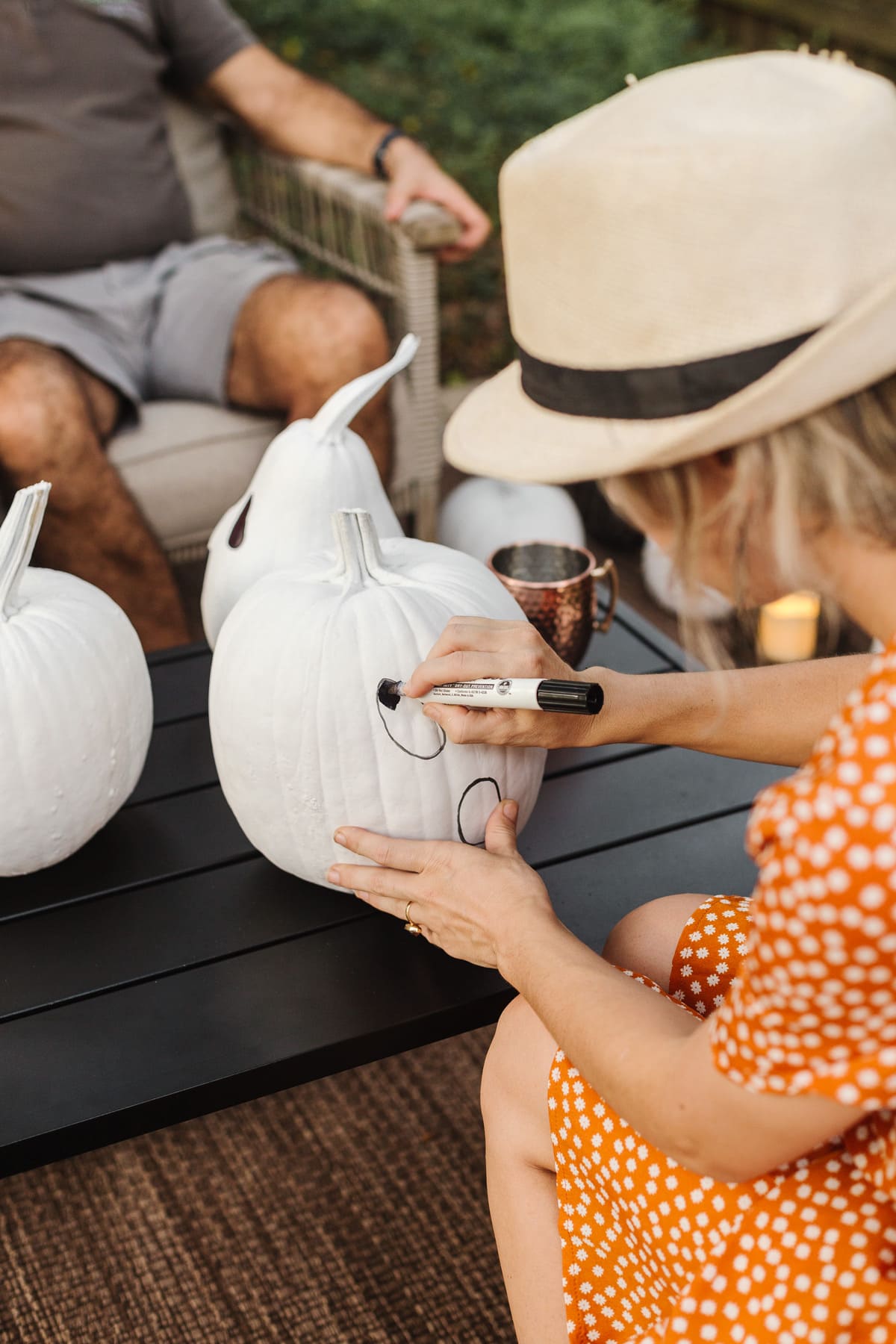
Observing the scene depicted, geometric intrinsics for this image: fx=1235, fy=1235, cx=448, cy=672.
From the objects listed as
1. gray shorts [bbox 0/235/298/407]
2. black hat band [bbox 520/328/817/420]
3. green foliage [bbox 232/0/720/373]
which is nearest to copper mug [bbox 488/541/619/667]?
black hat band [bbox 520/328/817/420]

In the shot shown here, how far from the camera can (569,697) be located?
906mm

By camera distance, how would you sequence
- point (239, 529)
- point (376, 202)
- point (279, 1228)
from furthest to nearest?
point (376, 202) < point (279, 1228) < point (239, 529)

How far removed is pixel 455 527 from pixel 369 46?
2465mm

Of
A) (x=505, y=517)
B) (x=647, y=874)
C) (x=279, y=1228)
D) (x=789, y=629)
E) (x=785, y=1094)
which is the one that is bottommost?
(x=279, y=1228)

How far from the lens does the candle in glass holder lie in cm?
225

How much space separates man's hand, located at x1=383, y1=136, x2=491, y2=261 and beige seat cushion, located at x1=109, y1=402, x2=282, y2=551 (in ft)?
1.60

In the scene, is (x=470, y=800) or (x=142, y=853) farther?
(x=142, y=853)

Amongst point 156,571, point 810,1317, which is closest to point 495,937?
point 810,1317

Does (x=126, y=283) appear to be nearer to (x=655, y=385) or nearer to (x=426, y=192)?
(x=426, y=192)

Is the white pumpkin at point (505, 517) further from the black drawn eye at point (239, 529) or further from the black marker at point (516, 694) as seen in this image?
the black marker at point (516, 694)

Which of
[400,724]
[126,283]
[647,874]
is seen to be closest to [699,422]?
[400,724]

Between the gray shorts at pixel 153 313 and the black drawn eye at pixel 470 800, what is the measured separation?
136 cm

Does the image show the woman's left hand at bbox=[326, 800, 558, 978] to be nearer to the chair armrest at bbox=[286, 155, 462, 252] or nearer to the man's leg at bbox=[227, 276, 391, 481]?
the man's leg at bbox=[227, 276, 391, 481]

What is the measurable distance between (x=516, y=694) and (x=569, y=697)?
4cm
